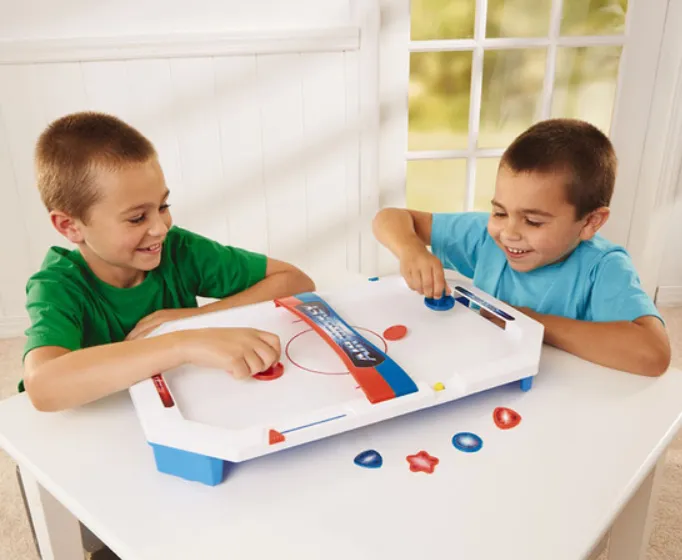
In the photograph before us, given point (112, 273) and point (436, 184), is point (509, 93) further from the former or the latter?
point (112, 273)

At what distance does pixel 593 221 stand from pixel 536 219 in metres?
0.10

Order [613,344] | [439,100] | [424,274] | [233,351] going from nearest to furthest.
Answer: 1. [233,351]
2. [613,344]
3. [424,274]
4. [439,100]

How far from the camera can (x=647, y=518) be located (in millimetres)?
822

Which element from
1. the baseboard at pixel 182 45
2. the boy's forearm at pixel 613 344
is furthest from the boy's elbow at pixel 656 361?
the baseboard at pixel 182 45

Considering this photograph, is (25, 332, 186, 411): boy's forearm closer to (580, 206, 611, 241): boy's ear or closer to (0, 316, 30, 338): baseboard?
(580, 206, 611, 241): boy's ear

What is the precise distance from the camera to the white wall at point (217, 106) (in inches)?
70.8

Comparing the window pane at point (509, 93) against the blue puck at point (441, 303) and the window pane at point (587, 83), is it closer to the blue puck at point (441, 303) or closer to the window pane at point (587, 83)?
the window pane at point (587, 83)

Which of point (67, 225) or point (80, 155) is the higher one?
point (80, 155)

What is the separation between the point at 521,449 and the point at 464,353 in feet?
0.45

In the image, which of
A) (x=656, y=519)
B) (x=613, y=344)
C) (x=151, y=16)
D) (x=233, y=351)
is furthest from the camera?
(x=151, y=16)

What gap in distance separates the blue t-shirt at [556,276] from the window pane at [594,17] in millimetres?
1140

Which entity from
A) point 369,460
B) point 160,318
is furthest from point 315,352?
point 160,318

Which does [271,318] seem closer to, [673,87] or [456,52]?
[456,52]

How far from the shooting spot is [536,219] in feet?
3.15
